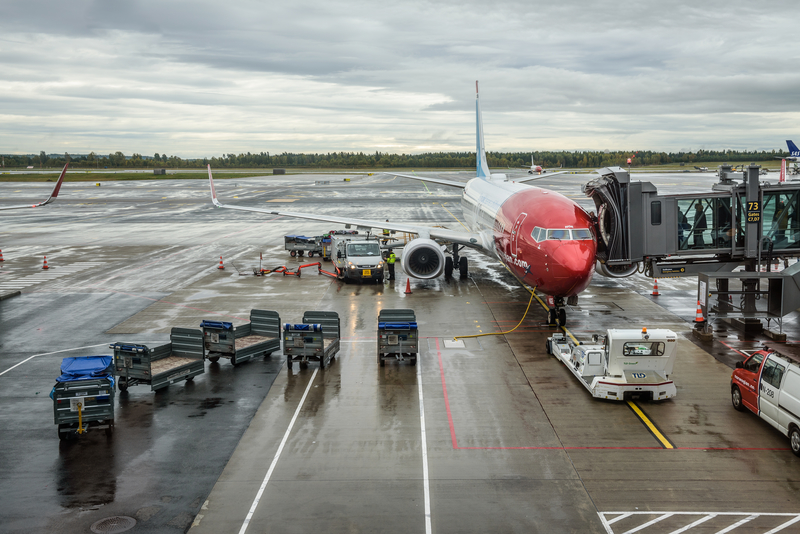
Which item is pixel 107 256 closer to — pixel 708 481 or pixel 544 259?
pixel 544 259

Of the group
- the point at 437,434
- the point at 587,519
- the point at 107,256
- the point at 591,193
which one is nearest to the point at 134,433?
the point at 437,434

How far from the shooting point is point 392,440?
14812 millimetres

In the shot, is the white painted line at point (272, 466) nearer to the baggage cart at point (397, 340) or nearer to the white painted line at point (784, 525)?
the baggage cart at point (397, 340)

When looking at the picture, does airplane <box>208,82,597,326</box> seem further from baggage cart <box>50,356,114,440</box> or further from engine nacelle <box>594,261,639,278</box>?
baggage cart <box>50,356,114,440</box>

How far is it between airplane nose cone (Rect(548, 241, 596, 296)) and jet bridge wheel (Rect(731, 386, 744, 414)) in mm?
6677

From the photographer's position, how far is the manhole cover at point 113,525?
1104 cm

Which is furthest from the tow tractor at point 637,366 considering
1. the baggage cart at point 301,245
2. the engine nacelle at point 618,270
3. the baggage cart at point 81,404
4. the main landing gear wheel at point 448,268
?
the baggage cart at point 301,245

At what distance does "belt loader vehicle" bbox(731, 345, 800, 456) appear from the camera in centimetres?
1379

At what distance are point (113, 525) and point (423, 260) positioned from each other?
22.2 metres

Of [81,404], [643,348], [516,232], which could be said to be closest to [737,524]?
[643,348]

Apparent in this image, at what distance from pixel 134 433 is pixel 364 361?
7957 millimetres

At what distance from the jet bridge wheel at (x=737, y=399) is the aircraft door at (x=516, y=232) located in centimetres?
1010

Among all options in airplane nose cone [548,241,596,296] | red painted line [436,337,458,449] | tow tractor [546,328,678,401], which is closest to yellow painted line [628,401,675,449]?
tow tractor [546,328,678,401]

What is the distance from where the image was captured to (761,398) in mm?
15289
